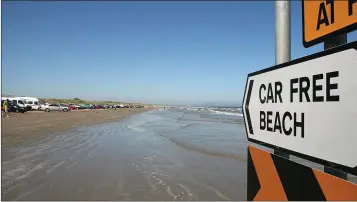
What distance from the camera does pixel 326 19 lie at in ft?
4.66

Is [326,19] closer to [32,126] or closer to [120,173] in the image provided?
[120,173]

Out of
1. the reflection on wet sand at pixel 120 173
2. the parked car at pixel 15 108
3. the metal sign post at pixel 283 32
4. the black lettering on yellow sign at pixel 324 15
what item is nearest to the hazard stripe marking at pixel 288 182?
the metal sign post at pixel 283 32

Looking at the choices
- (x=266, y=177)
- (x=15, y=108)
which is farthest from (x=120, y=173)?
(x=15, y=108)

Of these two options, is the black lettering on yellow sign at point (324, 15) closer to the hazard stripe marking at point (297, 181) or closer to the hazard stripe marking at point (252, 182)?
the hazard stripe marking at point (297, 181)

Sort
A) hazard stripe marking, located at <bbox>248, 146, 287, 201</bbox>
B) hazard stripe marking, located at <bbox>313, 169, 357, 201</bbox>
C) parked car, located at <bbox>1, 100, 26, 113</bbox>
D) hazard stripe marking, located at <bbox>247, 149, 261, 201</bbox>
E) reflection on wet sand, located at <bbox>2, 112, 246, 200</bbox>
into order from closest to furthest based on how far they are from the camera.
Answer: hazard stripe marking, located at <bbox>313, 169, 357, 201</bbox>, hazard stripe marking, located at <bbox>248, 146, 287, 201</bbox>, hazard stripe marking, located at <bbox>247, 149, 261, 201</bbox>, reflection on wet sand, located at <bbox>2, 112, 246, 200</bbox>, parked car, located at <bbox>1, 100, 26, 113</bbox>

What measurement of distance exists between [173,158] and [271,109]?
30.0 ft

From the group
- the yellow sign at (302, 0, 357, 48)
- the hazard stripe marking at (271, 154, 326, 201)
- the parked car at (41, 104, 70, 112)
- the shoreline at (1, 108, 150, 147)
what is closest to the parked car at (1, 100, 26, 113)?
the parked car at (41, 104, 70, 112)

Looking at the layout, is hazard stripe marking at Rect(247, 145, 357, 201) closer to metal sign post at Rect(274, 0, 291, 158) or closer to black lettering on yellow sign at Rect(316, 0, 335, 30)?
metal sign post at Rect(274, 0, 291, 158)

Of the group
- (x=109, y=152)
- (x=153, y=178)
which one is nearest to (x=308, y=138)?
(x=153, y=178)

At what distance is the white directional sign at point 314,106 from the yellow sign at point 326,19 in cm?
13

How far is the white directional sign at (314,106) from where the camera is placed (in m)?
1.20

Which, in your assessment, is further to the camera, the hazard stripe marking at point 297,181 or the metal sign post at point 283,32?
the metal sign post at point 283,32

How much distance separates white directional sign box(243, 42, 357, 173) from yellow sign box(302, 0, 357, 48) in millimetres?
125

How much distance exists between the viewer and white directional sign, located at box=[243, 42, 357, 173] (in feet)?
3.94
